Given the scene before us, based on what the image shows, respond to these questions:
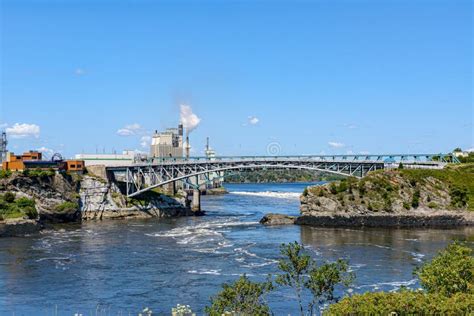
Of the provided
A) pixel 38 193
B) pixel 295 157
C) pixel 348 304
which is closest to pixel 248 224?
pixel 295 157

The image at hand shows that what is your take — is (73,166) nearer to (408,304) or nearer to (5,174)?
(5,174)

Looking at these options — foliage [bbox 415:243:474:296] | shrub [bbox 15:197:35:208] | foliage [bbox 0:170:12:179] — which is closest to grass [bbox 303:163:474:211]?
shrub [bbox 15:197:35:208]

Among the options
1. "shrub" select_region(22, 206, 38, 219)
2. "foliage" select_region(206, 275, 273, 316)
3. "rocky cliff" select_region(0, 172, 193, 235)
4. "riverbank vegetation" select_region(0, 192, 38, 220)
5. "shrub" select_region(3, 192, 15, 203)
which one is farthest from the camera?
"rocky cliff" select_region(0, 172, 193, 235)

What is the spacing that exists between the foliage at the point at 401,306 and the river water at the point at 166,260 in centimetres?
1500

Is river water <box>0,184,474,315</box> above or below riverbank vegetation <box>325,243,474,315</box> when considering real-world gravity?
below

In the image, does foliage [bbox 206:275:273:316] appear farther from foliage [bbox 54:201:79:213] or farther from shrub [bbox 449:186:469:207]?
shrub [bbox 449:186:469:207]

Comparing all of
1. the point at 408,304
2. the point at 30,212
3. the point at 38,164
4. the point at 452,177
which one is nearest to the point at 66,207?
the point at 30,212

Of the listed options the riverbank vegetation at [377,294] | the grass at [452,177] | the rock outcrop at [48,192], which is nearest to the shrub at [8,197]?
the rock outcrop at [48,192]

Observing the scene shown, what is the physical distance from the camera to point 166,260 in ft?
199

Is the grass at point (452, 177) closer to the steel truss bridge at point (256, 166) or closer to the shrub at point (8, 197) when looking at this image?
the steel truss bridge at point (256, 166)

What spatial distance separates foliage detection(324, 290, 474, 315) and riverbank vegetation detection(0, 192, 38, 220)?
66.1 meters

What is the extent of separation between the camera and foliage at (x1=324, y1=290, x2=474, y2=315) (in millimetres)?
24906

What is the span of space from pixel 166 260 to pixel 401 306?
38.3m

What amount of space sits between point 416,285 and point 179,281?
18942 millimetres
